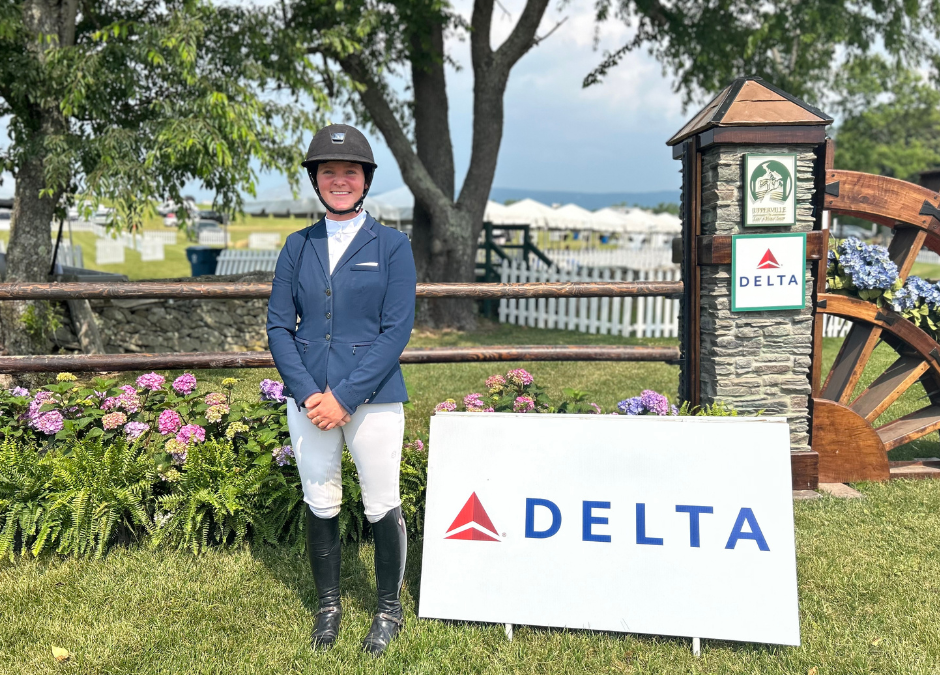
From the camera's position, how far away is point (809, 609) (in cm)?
316

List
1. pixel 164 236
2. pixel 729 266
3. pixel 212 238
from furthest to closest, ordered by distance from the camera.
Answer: pixel 212 238 < pixel 164 236 < pixel 729 266

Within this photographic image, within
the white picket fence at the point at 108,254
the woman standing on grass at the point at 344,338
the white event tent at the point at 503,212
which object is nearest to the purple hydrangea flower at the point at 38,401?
the woman standing on grass at the point at 344,338

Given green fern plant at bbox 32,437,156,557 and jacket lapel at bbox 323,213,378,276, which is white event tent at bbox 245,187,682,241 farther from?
jacket lapel at bbox 323,213,378,276

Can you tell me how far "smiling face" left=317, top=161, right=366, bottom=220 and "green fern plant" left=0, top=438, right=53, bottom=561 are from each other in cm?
218

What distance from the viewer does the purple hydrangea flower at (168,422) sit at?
155 inches

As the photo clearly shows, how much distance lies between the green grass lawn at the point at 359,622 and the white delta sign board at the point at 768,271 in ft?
4.12

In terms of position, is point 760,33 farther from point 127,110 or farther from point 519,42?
point 127,110

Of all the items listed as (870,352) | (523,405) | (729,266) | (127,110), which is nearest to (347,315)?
(523,405)

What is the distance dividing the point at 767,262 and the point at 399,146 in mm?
9331

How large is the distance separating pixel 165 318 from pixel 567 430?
25.5ft

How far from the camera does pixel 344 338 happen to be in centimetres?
272

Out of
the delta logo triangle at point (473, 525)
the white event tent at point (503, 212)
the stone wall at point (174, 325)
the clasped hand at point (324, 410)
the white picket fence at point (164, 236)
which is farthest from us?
the white picket fence at point (164, 236)

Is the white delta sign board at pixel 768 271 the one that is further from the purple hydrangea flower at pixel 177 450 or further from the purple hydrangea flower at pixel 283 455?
the purple hydrangea flower at pixel 177 450

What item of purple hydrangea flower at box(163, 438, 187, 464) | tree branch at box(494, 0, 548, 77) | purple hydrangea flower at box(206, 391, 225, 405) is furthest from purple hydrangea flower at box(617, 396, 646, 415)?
tree branch at box(494, 0, 548, 77)
